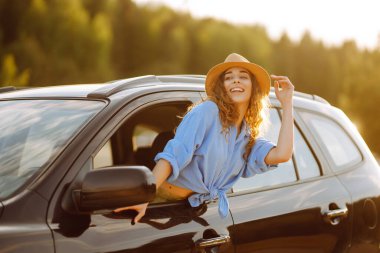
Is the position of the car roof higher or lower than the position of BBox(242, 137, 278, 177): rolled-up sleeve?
higher

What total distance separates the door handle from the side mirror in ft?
5.51

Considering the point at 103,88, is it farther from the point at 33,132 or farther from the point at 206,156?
the point at 206,156

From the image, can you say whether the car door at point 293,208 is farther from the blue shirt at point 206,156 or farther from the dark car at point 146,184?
the blue shirt at point 206,156

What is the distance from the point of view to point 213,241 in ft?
11.4

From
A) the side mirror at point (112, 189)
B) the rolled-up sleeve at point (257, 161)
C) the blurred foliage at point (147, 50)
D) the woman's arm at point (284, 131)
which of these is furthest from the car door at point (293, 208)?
the blurred foliage at point (147, 50)

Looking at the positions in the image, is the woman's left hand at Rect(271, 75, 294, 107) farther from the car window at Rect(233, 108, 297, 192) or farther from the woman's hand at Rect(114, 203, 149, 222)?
the woman's hand at Rect(114, 203, 149, 222)

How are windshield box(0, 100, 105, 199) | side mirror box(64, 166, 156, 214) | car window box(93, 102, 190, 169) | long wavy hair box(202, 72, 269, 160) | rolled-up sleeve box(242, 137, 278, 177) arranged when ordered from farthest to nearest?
car window box(93, 102, 190, 169)
rolled-up sleeve box(242, 137, 278, 177)
long wavy hair box(202, 72, 269, 160)
windshield box(0, 100, 105, 199)
side mirror box(64, 166, 156, 214)

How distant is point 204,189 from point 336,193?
122 cm

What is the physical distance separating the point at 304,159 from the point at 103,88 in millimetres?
1495

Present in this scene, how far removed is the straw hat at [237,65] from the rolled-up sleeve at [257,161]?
0.33 meters

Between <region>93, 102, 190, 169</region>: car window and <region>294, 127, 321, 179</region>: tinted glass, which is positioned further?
<region>93, 102, 190, 169</region>: car window

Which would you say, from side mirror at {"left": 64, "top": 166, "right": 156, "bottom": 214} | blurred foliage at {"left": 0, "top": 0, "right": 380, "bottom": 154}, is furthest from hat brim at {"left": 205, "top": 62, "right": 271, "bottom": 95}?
blurred foliage at {"left": 0, "top": 0, "right": 380, "bottom": 154}

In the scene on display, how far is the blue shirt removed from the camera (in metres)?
3.46

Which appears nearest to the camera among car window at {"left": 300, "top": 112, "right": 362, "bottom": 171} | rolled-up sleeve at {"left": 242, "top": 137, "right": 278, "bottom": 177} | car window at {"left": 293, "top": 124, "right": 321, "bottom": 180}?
rolled-up sleeve at {"left": 242, "top": 137, "right": 278, "bottom": 177}
